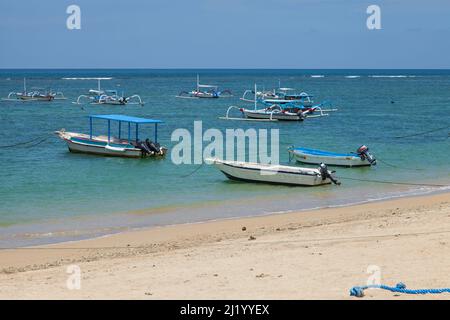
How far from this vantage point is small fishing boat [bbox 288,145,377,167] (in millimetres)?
30719

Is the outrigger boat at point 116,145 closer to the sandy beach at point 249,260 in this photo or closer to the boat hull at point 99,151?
the boat hull at point 99,151

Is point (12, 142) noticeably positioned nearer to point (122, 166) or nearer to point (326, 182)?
point (122, 166)

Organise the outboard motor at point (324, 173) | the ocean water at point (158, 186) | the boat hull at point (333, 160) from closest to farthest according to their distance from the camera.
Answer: the ocean water at point (158, 186) → the outboard motor at point (324, 173) → the boat hull at point (333, 160)

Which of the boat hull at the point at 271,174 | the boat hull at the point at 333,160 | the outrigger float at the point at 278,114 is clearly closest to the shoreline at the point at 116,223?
the boat hull at the point at 271,174

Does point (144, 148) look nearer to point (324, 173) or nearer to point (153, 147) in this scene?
point (153, 147)

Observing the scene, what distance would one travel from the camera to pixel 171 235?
17.6 metres

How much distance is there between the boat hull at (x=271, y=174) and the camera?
25.7 metres

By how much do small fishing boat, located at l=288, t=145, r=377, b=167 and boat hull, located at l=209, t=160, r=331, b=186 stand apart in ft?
15.7

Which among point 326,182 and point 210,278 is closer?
point 210,278

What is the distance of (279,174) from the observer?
2597cm

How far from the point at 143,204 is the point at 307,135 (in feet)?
87.1

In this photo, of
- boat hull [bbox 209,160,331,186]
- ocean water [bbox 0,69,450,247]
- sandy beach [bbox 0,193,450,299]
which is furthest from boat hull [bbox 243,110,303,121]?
sandy beach [bbox 0,193,450,299]

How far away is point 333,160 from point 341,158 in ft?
1.33
